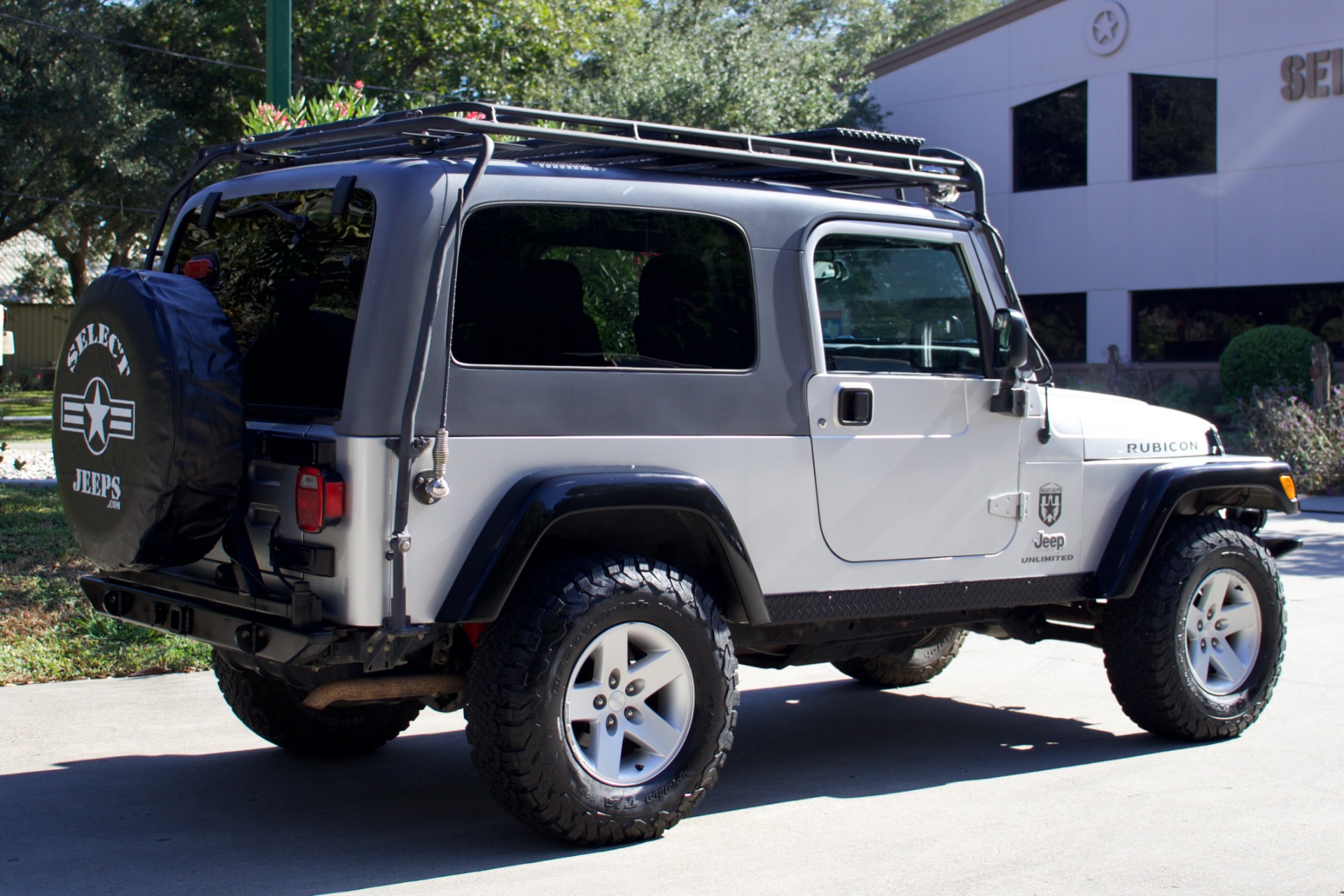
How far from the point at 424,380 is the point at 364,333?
23 centimetres

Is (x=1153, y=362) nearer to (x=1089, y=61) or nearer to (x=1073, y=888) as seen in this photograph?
(x=1089, y=61)

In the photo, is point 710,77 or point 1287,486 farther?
point 710,77

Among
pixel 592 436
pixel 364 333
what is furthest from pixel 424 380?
pixel 592 436

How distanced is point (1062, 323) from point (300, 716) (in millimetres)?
21925

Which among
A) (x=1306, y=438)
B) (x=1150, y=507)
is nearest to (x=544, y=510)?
(x=1150, y=507)

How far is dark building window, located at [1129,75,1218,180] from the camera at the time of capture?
23.0 m

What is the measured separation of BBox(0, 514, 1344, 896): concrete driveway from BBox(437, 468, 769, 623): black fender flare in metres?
0.88

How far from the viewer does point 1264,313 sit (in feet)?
75.0

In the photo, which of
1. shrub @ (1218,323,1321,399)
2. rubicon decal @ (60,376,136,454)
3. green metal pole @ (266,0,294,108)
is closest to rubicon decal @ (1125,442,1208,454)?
rubicon decal @ (60,376,136,454)

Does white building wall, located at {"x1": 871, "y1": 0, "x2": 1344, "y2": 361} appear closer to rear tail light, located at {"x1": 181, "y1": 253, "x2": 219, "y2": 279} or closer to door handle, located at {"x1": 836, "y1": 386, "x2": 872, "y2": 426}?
door handle, located at {"x1": 836, "y1": 386, "x2": 872, "y2": 426}

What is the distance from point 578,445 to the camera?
4.36 metres

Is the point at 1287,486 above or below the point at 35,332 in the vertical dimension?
below

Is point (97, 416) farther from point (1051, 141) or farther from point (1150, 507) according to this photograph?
point (1051, 141)

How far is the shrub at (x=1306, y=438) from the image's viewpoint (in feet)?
51.9
